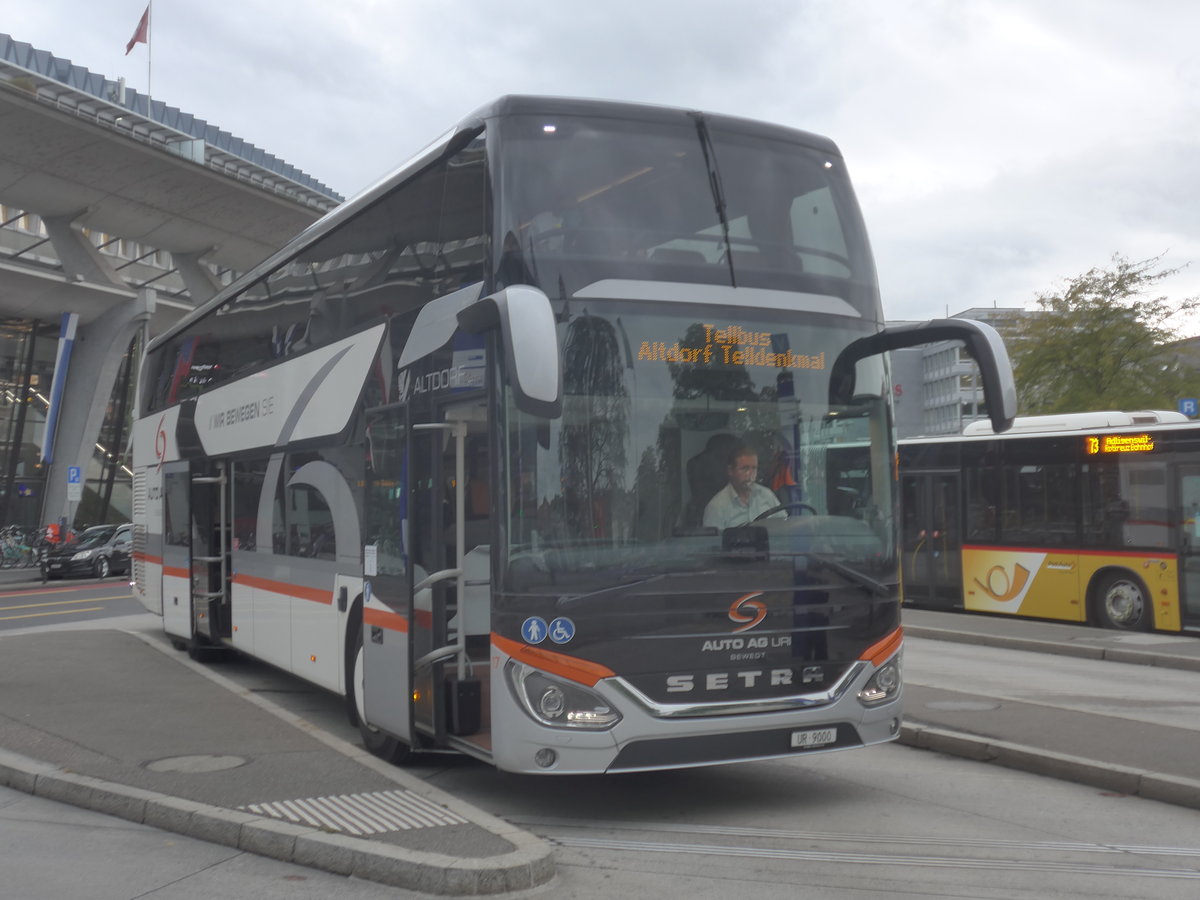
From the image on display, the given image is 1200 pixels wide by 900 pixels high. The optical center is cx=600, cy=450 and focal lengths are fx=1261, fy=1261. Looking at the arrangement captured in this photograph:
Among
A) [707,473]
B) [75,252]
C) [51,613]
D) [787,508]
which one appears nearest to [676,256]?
[707,473]

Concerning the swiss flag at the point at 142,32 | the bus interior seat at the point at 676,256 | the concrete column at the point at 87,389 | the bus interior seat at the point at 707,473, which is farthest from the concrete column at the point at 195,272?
the bus interior seat at the point at 707,473

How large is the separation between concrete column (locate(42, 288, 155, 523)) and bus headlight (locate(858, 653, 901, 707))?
4522cm

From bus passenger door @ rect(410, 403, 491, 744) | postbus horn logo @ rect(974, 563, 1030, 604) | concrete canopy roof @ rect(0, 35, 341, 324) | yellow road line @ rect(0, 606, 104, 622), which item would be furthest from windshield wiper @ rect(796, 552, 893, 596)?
concrete canopy roof @ rect(0, 35, 341, 324)

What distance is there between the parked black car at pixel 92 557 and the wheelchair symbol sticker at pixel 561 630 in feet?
102

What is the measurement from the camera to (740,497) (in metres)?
6.98

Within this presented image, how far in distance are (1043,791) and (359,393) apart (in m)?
5.38

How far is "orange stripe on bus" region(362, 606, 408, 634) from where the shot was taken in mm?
8023

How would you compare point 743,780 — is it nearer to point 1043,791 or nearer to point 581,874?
point 1043,791

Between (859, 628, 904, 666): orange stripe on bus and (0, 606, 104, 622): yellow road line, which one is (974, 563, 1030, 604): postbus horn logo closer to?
(859, 628, 904, 666): orange stripe on bus

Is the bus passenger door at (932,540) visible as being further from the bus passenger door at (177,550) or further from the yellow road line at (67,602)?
the yellow road line at (67,602)

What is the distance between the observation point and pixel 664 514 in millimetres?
6812

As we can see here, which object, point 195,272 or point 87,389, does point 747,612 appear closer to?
point 195,272

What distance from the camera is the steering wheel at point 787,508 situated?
7012 millimetres

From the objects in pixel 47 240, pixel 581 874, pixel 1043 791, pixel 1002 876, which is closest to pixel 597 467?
pixel 581 874
